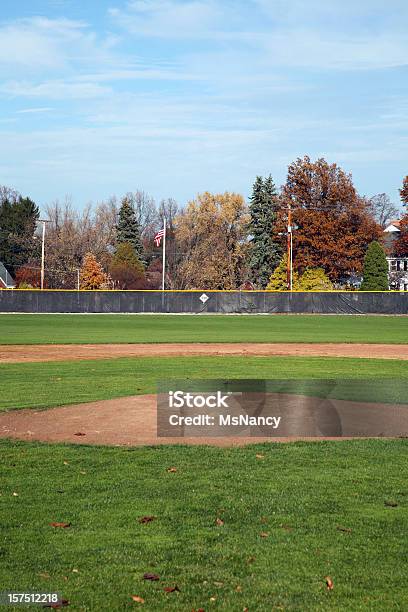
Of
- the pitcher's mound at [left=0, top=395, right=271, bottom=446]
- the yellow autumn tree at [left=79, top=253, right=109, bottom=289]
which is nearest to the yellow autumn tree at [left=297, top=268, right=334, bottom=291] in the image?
the yellow autumn tree at [left=79, top=253, right=109, bottom=289]

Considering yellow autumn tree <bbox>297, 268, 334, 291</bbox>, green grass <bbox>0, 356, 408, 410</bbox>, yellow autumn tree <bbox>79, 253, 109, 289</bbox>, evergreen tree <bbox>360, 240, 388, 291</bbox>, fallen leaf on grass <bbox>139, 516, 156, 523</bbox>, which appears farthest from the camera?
yellow autumn tree <bbox>79, 253, 109, 289</bbox>

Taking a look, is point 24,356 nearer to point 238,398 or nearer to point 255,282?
point 238,398

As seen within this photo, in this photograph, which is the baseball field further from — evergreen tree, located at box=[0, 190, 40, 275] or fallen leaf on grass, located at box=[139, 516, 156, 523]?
evergreen tree, located at box=[0, 190, 40, 275]

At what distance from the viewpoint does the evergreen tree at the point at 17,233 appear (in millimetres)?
101312

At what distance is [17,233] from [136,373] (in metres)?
88.8

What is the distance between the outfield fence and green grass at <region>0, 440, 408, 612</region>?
5246cm

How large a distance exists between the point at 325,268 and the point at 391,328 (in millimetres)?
39714

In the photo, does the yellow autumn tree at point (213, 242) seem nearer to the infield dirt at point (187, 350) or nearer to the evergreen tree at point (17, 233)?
the evergreen tree at point (17, 233)

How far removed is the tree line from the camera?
273 ft

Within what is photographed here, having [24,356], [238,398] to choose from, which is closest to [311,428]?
[238,398]

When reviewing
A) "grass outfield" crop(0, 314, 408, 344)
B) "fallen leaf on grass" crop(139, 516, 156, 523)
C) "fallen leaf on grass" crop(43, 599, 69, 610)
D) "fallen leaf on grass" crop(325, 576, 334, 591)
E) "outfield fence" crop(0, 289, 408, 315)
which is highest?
"outfield fence" crop(0, 289, 408, 315)

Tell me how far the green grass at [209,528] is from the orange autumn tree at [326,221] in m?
74.2

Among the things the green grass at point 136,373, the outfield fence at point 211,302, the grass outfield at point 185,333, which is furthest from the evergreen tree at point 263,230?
the green grass at point 136,373

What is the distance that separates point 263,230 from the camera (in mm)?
89438
